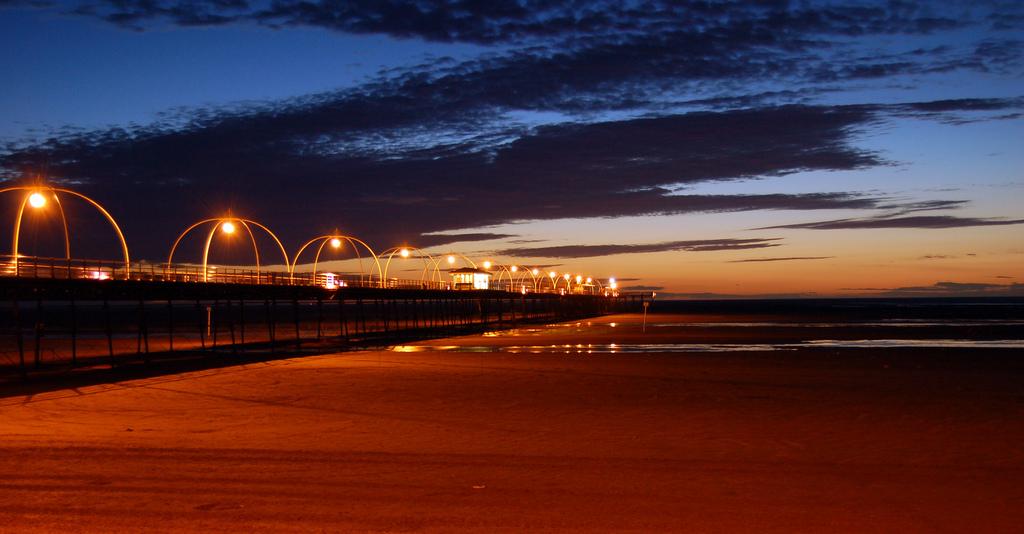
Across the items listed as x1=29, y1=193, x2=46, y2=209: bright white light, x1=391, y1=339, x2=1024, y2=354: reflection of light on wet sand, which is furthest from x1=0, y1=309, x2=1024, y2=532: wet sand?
x1=391, y1=339, x2=1024, y2=354: reflection of light on wet sand

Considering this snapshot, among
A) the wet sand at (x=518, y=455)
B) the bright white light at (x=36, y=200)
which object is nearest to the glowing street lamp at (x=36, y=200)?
the bright white light at (x=36, y=200)

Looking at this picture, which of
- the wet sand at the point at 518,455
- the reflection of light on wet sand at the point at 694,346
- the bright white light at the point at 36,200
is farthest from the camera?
the reflection of light on wet sand at the point at 694,346

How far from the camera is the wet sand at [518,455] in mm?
8727

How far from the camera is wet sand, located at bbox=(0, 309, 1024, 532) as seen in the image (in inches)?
344

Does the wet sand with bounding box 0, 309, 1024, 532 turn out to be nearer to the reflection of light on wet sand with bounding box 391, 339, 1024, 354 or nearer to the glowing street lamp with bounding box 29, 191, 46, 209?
the glowing street lamp with bounding box 29, 191, 46, 209

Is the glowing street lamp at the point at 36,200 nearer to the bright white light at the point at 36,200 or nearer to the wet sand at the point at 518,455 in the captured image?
the bright white light at the point at 36,200

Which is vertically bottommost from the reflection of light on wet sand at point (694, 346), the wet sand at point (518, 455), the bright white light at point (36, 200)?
the reflection of light on wet sand at point (694, 346)

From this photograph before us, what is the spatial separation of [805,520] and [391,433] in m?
7.51

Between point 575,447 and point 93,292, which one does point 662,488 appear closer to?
point 575,447

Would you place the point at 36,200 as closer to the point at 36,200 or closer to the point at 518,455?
the point at 36,200

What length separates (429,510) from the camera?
8906mm

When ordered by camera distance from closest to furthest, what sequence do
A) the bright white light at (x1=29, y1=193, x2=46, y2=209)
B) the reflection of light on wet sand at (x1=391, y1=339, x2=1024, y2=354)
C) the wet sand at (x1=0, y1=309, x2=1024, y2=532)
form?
the wet sand at (x1=0, y1=309, x2=1024, y2=532) → the bright white light at (x1=29, y1=193, x2=46, y2=209) → the reflection of light on wet sand at (x1=391, y1=339, x2=1024, y2=354)

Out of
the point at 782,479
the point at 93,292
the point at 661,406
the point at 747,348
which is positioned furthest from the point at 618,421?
the point at 747,348

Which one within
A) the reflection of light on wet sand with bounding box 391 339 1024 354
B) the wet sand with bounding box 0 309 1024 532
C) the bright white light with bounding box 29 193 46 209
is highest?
the bright white light with bounding box 29 193 46 209
